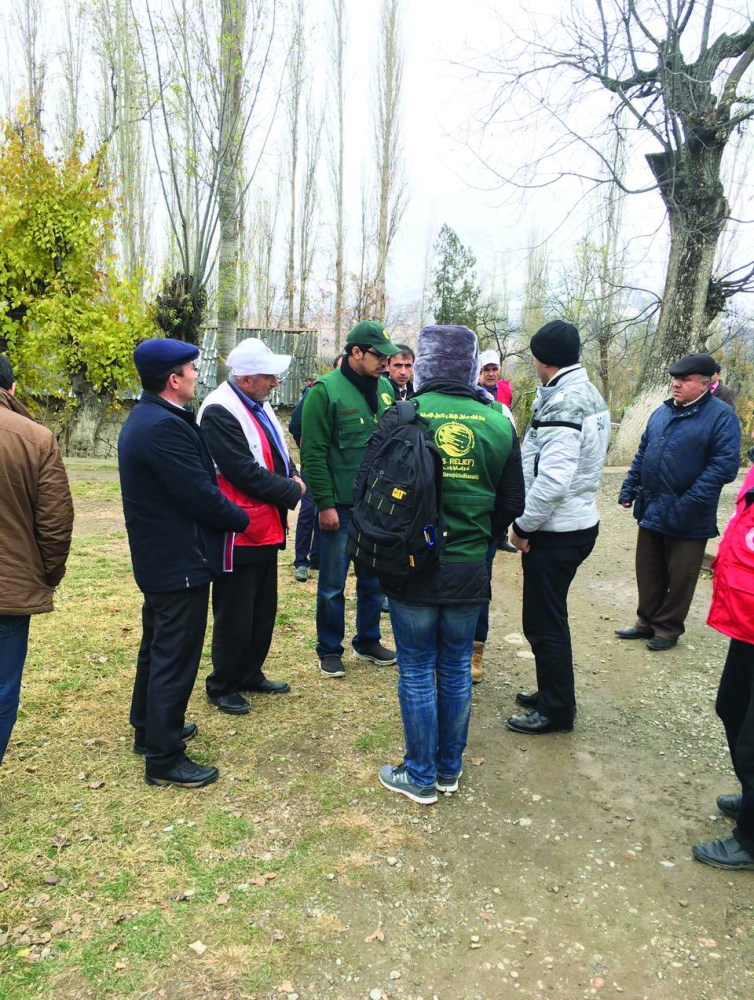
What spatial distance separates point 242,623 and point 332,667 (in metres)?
0.90

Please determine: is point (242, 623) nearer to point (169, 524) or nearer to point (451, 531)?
point (169, 524)

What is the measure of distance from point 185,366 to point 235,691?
1.90m

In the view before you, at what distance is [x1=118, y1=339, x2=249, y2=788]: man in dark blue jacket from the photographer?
9.00ft

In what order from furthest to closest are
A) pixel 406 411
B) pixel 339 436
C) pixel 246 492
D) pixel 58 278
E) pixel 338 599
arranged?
pixel 58 278
pixel 338 599
pixel 339 436
pixel 246 492
pixel 406 411

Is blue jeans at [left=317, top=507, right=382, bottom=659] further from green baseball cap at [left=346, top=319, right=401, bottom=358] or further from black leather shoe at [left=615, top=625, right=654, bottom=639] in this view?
black leather shoe at [left=615, top=625, right=654, bottom=639]

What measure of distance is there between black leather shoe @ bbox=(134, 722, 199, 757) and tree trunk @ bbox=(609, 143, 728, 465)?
328 inches

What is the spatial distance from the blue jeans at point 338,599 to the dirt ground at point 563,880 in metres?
0.88

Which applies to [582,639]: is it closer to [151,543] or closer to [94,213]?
[151,543]

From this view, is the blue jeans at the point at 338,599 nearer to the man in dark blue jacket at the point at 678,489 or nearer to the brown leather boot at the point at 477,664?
the brown leather boot at the point at 477,664

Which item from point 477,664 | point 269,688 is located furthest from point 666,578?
point 269,688

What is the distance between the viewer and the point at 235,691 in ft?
12.2

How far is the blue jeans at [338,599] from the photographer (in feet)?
13.2

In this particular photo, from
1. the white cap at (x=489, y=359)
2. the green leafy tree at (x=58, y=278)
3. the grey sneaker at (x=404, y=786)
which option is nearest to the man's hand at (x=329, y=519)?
the grey sneaker at (x=404, y=786)

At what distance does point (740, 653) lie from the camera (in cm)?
270
